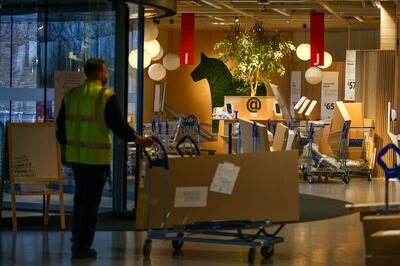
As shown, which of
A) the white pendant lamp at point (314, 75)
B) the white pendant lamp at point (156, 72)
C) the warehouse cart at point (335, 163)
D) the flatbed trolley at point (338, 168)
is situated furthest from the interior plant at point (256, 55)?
the flatbed trolley at point (338, 168)

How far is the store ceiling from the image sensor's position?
20531 millimetres

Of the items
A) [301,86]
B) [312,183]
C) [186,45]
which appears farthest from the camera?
[301,86]

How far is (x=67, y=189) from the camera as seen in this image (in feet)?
33.8

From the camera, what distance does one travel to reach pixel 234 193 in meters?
8.25

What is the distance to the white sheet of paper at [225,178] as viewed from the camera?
820cm

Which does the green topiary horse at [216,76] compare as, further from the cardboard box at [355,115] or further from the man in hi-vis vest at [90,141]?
the man in hi-vis vest at [90,141]

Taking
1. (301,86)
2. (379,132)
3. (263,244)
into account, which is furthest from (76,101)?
(301,86)

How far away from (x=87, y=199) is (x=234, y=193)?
1.23m

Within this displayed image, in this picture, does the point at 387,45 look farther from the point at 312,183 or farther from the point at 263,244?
the point at 263,244

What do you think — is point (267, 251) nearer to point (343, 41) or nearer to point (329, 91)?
point (329, 91)

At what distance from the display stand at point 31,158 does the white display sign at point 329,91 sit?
16303 mm

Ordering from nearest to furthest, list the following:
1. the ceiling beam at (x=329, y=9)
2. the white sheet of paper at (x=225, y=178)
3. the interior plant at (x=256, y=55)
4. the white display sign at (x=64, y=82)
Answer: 1. the white sheet of paper at (x=225, y=178)
2. the white display sign at (x=64, y=82)
3. the ceiling beam at (x=329, y=9)
4. the interior plant at (x=256, y=55)

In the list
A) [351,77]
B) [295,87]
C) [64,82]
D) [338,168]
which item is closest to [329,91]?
[295,87]

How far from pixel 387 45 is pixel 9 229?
38.6ft
